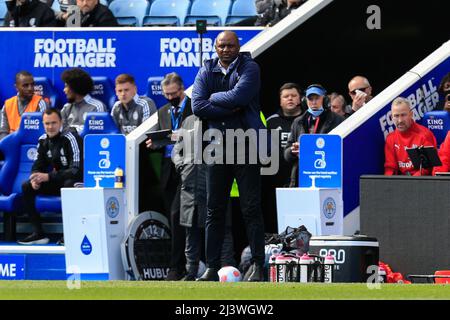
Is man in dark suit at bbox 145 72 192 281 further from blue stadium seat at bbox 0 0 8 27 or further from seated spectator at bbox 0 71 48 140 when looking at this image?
blue stadium seat at bbox 0 0 8 27

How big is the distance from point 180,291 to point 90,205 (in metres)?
4.64

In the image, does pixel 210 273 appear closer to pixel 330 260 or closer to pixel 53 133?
pixel 330 260

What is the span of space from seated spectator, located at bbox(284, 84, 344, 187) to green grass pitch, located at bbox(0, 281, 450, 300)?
126 inches

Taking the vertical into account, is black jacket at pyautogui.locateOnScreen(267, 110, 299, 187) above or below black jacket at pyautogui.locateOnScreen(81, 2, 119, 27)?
below

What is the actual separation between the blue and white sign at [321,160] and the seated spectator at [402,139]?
64 centimetres

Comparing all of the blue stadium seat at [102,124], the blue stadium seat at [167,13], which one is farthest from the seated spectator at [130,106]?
the blue stadium seat at [167,13]

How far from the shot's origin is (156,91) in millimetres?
18578

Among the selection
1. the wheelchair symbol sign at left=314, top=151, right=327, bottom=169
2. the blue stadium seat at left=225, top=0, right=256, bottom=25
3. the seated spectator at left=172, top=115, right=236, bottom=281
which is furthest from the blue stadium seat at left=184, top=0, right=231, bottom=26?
the wheelchair symbol sign at left=314, top=151, right=327, bottom=169

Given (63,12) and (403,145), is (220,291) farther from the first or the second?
(63,12)

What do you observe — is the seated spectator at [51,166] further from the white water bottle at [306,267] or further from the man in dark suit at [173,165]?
the white water bottle at [306,267]

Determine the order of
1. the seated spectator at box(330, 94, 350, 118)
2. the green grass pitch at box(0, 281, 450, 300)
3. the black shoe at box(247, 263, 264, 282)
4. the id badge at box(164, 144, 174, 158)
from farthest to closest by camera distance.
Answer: the seated spectator at box(330, 94, 350, 118) → the id badge at box(164, 144, 174, 158) → the black shoe at box(247, 263, 264, 282) → the green grass pitch at box(0, 281, 450, 300)

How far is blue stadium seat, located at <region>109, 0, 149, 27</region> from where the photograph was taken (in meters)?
20.1

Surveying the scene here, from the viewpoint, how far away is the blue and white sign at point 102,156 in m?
16.6
